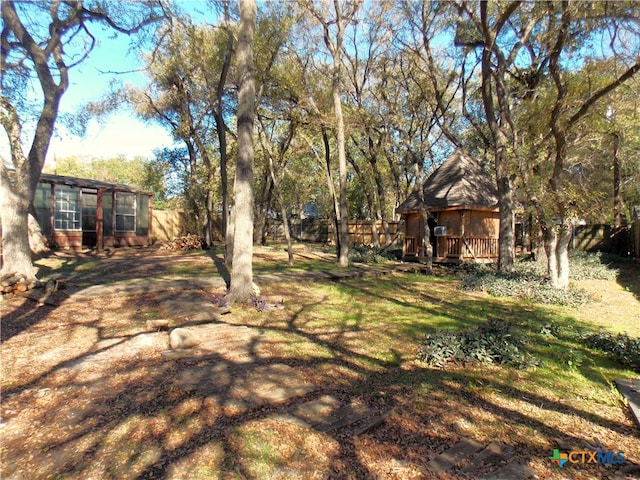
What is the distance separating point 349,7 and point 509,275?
12276 millimetres

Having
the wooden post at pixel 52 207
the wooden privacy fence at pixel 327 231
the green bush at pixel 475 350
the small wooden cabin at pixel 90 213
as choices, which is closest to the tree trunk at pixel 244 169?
the green bush at pixel 475 350

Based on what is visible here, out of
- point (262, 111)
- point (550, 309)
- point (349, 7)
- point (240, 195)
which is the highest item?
point (349, 7)

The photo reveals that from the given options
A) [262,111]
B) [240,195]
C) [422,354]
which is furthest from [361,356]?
[262,111]

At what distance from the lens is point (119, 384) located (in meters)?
3.90

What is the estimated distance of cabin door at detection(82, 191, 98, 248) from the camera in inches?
693

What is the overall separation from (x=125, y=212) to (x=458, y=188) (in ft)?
53.5

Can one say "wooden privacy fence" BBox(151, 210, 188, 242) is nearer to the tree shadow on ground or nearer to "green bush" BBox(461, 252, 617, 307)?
"green bush" BBox(461, 252, 617, 307)

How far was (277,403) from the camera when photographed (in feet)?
11.8

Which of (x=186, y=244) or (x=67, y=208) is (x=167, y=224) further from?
(x=67, y=208)

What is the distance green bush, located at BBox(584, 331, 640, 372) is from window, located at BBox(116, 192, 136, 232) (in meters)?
19.4

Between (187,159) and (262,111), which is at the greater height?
(262,111)

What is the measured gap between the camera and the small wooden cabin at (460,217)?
15516 mm

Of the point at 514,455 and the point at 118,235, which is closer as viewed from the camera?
the point at 514,455

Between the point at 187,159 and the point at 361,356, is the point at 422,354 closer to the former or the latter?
the point at 361,356
